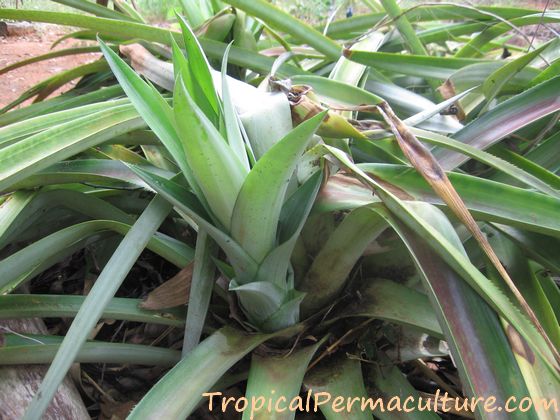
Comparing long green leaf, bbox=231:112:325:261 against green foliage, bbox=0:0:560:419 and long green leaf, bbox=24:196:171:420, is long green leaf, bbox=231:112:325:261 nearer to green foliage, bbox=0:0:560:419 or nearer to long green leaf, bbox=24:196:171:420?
green foliage, bbox=0:0:560:419

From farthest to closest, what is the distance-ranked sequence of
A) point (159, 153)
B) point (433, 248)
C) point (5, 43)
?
point (5, 43) < point (159, 153) < point (433, 248)

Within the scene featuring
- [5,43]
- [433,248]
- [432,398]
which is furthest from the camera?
[5,43]

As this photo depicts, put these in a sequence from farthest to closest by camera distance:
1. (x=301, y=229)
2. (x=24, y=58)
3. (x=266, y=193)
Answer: (x=24, y=58), (x=301, y=229), (x=266, y=193)

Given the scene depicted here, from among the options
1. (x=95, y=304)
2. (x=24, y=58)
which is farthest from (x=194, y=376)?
(x=24, y=58)

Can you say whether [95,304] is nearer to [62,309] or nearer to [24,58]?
[62,309]

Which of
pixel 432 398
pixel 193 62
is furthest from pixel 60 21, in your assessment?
pixel 432 398

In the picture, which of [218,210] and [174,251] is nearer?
[218,210]

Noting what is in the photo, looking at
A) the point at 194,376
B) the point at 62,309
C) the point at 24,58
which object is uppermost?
the point at 24,58

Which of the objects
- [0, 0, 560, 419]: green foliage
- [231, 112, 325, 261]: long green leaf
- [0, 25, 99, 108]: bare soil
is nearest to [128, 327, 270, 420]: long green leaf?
[0, 0, 560, 419]: green foliage

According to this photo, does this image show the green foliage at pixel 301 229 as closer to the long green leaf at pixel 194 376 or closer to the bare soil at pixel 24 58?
the long green leaf at pixel 194 376

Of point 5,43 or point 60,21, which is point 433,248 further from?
point 5,43

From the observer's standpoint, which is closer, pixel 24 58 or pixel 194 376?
pixel 194 376
